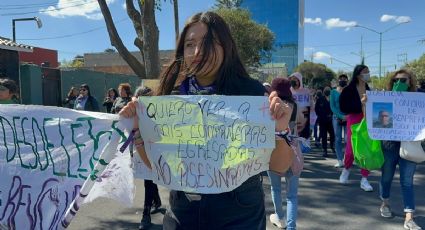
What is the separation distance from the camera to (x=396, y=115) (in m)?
5.20

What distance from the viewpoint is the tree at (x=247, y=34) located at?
3513cm

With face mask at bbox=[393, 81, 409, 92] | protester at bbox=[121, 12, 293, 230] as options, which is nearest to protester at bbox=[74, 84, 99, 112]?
face mask at bbox=[393, 81, 409, 92]

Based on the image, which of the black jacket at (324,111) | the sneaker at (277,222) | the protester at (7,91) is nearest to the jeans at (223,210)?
the sneaker at (277,222)

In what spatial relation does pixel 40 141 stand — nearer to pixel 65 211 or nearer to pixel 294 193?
pixel 65 211

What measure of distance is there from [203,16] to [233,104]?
457mm

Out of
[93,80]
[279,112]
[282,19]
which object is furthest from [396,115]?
[282,19]

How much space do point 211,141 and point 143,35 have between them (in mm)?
8821

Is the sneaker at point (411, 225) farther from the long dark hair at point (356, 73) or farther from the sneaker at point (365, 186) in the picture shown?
the long dark hair at point (356, 73)

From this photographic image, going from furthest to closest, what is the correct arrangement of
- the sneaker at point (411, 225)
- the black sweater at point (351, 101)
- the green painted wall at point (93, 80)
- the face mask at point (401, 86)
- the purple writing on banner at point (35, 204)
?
1. the green painted wall at point (93, 80)
2. the black sweater at point (351, 101)
3. the face mask at point (401, 86)
4. the sneaker at point (411, 225)
5. the purple writing on banner at point (35, 204)

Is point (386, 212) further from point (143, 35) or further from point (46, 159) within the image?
point (143, 35)

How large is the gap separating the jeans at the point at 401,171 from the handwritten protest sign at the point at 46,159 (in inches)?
134

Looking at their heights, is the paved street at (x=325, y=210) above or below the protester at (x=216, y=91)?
below

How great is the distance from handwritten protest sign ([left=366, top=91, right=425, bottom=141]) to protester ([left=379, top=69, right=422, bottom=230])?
109mm

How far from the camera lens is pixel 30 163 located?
2.70 metres
